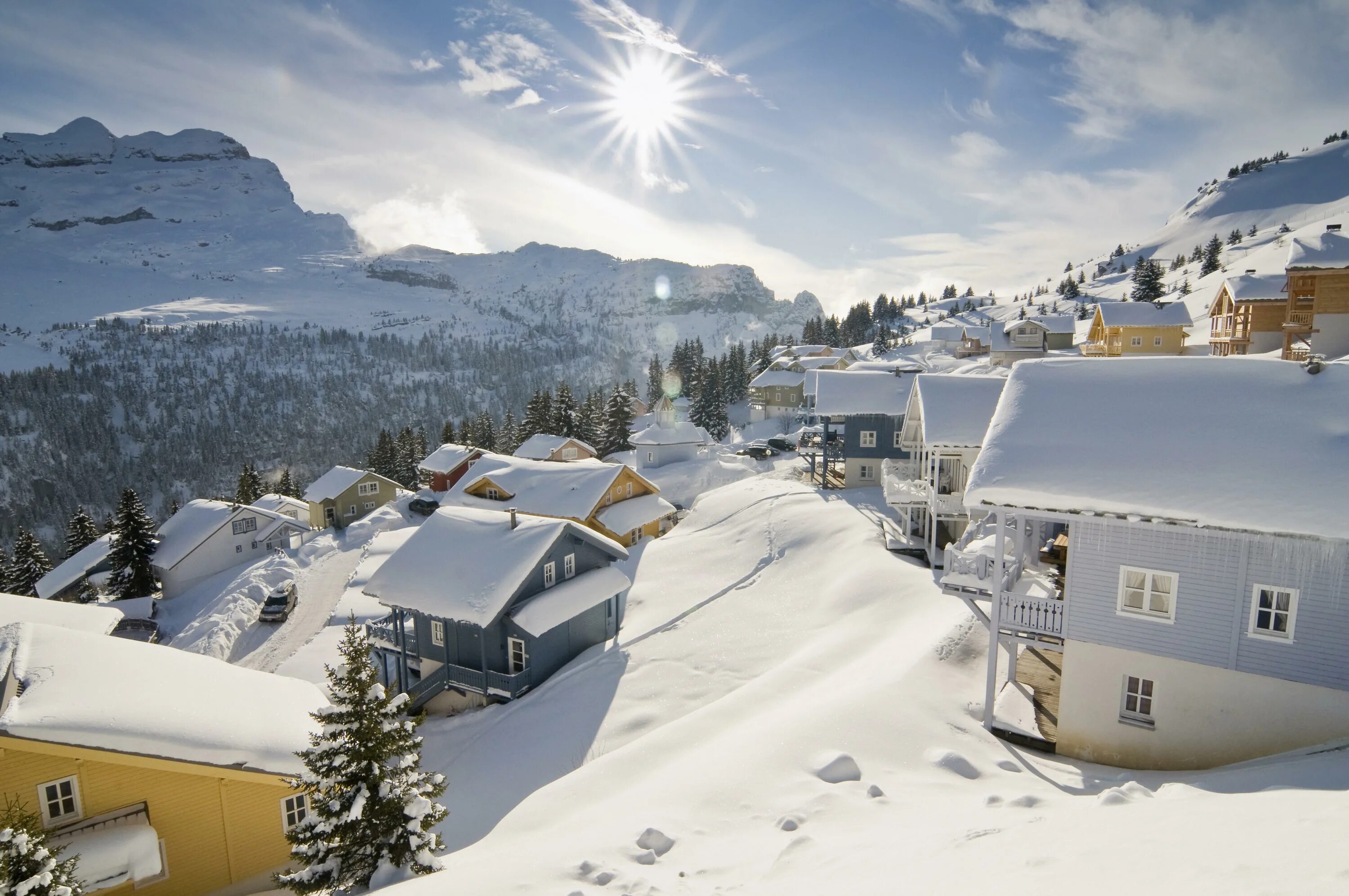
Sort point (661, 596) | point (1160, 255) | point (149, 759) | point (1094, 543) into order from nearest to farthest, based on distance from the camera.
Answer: point (149, 759)
point (1094, 543)
point (661, 596)
point (1160, 255)

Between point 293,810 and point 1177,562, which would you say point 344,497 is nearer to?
point 293,810

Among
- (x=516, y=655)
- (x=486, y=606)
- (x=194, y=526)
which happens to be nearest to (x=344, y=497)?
(x=194, y=526)

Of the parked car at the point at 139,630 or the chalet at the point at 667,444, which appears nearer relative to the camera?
the parked car at the point at 139,630

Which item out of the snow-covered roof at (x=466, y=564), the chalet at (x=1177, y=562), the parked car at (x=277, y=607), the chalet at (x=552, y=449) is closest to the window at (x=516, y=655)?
the snow-covered roof at (x=466, y=564)

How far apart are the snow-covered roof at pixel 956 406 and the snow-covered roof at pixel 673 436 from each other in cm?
3411

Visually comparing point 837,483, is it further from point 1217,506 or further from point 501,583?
point 1217,506

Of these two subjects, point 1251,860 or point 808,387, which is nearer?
point 1251,860

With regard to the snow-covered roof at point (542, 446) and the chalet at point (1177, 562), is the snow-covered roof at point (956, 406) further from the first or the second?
the snow-covered roof at point (542, 446)

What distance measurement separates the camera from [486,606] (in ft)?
68.7

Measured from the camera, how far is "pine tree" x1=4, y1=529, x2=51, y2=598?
5079 centimetres

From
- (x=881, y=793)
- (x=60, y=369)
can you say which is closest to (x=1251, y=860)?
(x=881, y=793)

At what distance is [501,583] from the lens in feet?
71.1

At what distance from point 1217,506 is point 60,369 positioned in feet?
922

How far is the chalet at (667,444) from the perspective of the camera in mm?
60750
